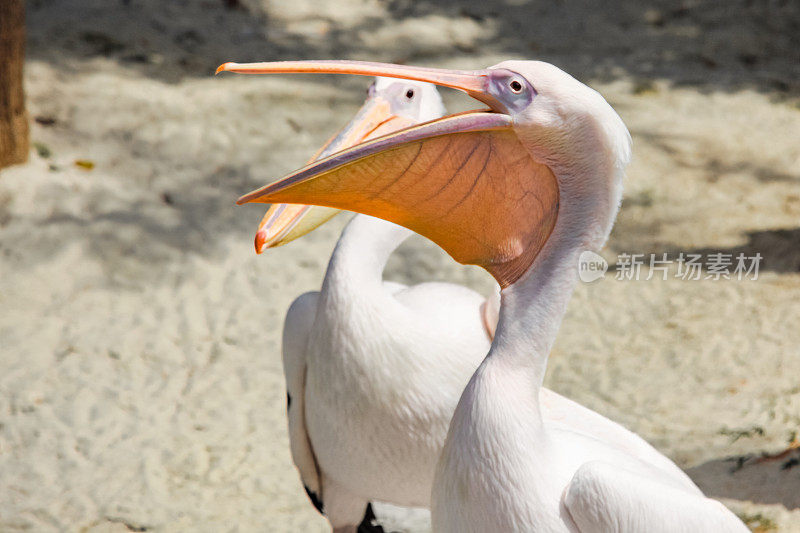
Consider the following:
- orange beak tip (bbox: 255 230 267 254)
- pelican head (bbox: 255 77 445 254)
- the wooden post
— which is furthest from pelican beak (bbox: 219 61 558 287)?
the wooden post

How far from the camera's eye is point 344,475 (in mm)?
2340

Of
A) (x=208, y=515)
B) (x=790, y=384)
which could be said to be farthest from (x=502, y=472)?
(x=790, y=384)

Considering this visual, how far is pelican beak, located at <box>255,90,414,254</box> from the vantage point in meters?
2.11

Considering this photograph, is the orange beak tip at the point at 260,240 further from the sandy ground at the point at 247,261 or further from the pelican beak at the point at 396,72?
the sandy ground at the point at 247,261

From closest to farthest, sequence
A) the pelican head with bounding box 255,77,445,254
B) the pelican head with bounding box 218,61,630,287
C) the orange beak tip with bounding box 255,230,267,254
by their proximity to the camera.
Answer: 1. the pelican head with bounding box 218,61,630,287
2. the orange beak tip with bounding box 255,230,267,254
3. the pelican head with bounding box 255,77,445,254

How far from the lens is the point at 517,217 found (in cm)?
160

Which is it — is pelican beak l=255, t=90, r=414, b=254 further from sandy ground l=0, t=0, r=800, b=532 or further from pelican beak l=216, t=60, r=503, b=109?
sandy ground l=0, t=0, r=800, b=532

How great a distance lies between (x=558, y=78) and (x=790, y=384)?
94.7 inches

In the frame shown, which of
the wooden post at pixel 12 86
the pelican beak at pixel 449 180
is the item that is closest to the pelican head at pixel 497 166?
the pelican beak at pixel 449 180

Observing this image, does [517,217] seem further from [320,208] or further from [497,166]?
[320,208]

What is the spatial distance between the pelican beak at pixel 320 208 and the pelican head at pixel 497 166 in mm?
528

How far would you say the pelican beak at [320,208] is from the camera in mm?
2113

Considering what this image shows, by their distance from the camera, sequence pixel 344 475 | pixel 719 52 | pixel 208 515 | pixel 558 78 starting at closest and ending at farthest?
1. pixel 558 78
2. pixel 344 475
3. pixel 208 515
4. pixel 719 52

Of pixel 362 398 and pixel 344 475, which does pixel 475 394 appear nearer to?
pixel 362 398
